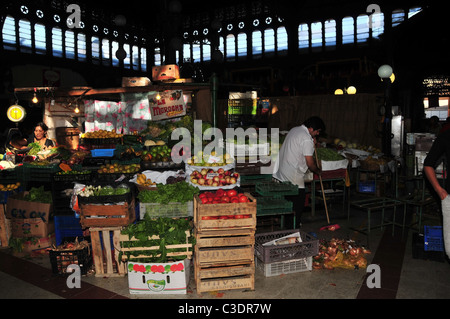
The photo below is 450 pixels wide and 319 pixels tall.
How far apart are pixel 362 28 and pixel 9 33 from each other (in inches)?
996

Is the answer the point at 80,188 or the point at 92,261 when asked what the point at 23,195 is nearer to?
the point at 80,188

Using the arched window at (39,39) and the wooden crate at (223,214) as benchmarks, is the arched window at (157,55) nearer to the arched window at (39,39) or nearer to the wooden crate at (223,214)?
the arched window at (39,39)

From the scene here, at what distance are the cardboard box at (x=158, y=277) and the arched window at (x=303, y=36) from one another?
2582cm

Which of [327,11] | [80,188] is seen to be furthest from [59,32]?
[80,188]

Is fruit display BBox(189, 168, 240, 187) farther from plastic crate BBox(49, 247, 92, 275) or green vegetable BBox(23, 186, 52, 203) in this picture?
green vegetable BBox(23, 186, 52, 203)

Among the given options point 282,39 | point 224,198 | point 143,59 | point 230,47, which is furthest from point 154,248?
point 143,59

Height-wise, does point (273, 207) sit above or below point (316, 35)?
below

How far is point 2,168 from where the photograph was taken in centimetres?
699

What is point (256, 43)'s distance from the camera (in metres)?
29.3

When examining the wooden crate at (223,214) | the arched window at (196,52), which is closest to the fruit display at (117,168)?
the wooden crate at (223,214)

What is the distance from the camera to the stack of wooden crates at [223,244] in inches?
165

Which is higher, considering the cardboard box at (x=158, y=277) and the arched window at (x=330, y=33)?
the arched window at (x=330, y=33)

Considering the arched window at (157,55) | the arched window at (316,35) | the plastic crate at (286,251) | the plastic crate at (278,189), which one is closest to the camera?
the plastic crate at (286,251)

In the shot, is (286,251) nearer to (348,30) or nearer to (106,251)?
(106,251)
